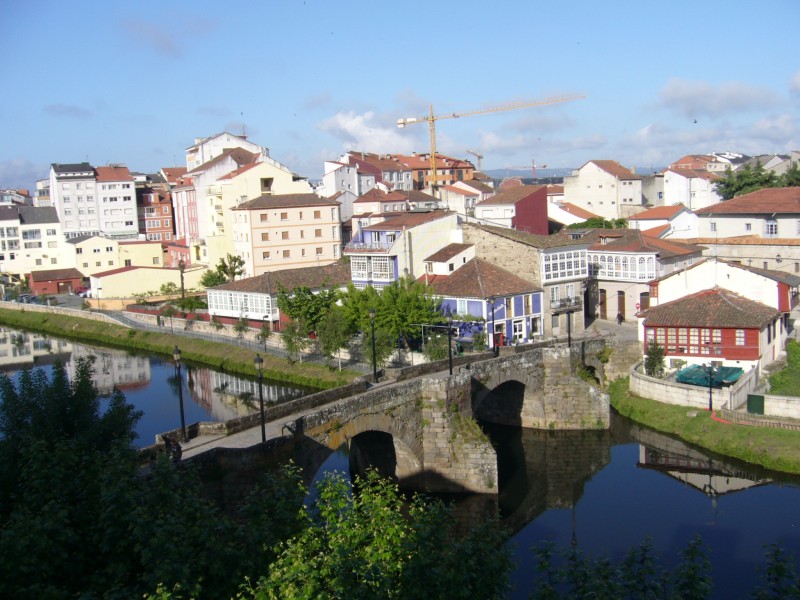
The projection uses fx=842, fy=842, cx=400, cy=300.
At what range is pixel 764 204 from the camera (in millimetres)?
59562

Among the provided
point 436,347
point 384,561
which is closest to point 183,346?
point 436,347

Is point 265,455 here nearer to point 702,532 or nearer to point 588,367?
point 702,532

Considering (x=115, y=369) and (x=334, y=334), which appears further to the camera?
(x=115, y=369)

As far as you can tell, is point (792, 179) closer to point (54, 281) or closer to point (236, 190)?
point (236, 190)

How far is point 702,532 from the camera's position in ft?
90.3

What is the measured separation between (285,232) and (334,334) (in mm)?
27515

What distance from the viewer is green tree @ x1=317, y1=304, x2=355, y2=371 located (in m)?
47.0

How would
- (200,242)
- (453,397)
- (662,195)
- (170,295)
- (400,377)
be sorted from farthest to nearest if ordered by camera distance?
(662,195) → (200,242) → (170,295) → (400,377) → (453,397)

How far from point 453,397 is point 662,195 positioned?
227 ft

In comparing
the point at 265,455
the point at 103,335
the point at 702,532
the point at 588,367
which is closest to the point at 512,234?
the point at 588,367

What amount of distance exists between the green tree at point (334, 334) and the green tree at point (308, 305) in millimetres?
3576

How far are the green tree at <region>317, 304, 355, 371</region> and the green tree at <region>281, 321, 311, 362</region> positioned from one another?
221cm

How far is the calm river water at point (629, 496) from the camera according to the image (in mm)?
26328

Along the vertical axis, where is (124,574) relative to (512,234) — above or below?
below
